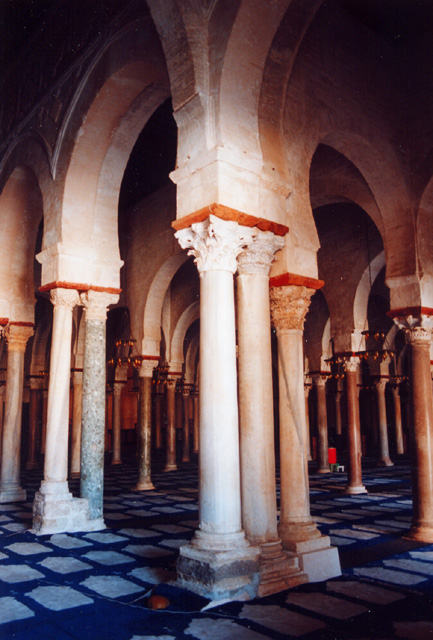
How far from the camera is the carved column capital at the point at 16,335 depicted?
32.4 feet

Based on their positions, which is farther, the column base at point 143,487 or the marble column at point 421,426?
the column base at point 143,487

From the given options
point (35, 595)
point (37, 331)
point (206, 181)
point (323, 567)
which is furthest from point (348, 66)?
point (37, 331)

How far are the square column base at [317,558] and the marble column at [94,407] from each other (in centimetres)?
330

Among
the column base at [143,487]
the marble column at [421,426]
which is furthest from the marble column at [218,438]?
the column base at [143,487]

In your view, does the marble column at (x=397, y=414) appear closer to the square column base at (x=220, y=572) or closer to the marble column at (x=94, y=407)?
the marble column at (x=94, y=407)

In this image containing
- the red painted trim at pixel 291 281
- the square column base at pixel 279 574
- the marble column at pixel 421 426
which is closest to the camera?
the square column base at pixel 279 574

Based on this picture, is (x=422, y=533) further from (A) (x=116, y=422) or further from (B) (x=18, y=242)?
(A) (x=116, y=422)

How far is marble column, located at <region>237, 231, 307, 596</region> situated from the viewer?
4.43 meters

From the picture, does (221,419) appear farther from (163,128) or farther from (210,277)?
(163,128)

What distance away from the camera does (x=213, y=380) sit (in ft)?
14.3

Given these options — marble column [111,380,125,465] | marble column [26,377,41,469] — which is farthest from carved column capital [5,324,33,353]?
marble column [26,377,41,469]

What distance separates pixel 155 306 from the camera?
40.1ft

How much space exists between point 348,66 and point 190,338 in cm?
1606

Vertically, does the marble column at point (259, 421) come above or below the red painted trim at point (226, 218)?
below
